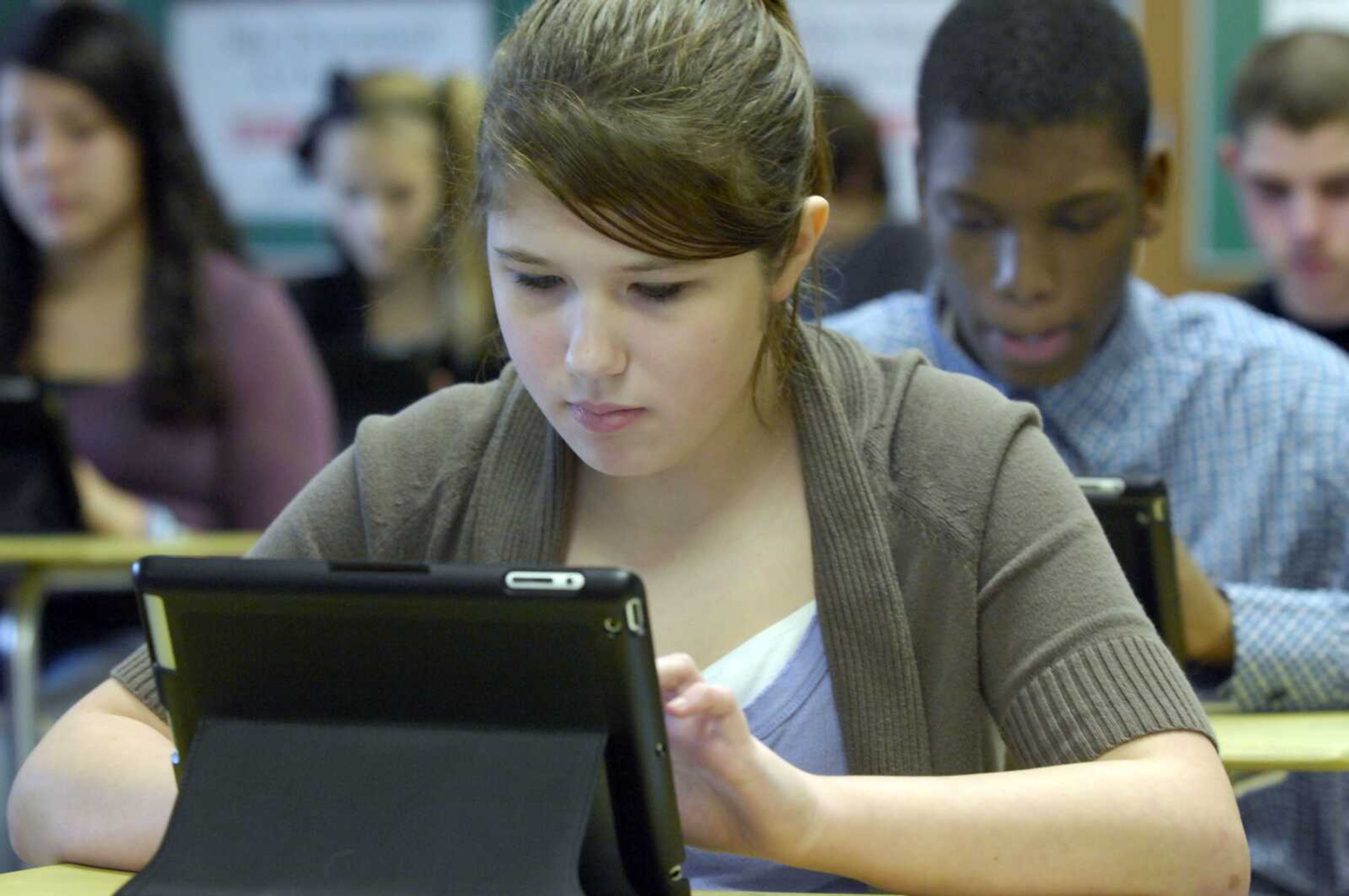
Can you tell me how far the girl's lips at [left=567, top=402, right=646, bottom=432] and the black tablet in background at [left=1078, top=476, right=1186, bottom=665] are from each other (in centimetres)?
45

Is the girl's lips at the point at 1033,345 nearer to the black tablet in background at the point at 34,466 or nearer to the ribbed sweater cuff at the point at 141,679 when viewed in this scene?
the ribbed sweater cuff at the point at 141,679

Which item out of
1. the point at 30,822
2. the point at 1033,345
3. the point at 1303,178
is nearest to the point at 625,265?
the point at 30,822

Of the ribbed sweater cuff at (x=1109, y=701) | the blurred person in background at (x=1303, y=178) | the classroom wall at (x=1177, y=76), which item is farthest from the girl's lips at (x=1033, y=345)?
the classroom wall at (x=1177, y=76)

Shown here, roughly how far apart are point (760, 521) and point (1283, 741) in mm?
475

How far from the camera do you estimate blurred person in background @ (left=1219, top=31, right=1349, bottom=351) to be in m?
2.86

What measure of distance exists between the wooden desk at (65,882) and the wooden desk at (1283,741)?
0.48m

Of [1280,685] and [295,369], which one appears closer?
[1280,685]

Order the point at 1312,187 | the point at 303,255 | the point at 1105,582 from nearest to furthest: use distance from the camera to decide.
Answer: the point at 1105,582 < the point at 1312,187 < the point at 303,255

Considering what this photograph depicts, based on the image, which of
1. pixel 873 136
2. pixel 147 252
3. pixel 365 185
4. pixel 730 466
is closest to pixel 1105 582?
pixel 730 466

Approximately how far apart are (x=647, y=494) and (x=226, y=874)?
52 centimetres

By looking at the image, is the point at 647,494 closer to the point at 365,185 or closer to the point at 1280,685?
the point at 1280,685

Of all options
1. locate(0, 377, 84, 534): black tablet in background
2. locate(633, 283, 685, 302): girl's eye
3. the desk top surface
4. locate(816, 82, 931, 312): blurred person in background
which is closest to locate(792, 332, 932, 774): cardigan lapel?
locate(633, 283, 685, 302): girl's eye

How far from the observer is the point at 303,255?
17.2 feet

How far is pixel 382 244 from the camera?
378 cm
